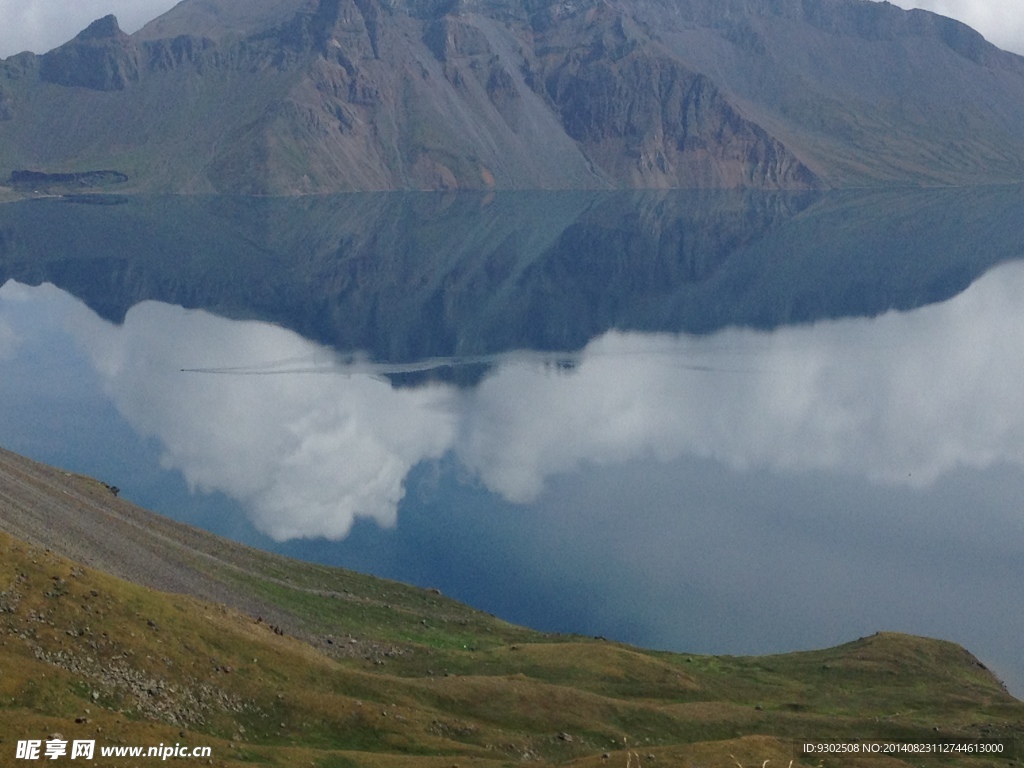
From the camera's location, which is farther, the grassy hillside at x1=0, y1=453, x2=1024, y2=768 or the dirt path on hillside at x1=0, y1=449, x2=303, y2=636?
the dirt path on hillside at x1=0, y1=449, x2=303, y2=636

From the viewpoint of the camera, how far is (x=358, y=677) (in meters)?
49.9

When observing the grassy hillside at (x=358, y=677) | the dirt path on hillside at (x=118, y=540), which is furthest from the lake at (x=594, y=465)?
the dirt path on hillside at (x=118, y=540)

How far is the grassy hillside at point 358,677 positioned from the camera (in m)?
40.4

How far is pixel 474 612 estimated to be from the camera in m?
80.0

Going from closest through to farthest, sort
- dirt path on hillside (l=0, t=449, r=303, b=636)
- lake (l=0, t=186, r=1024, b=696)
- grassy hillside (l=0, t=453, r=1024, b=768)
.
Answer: grassy hillside (l=0, t=453, r=1024, b=768), dirt path on hillside (l=0, t=449, r=303, b=636), lake (l=0, t=186, r=1024, b=696)

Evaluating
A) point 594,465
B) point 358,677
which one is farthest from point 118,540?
point 594,465

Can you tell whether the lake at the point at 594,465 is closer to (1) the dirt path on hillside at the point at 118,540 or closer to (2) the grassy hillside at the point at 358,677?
(2) the grassy hillside at the point at 358,677

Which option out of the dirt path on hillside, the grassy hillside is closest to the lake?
the grassy hillside

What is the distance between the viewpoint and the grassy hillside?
1592 inches

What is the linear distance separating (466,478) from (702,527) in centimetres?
2762

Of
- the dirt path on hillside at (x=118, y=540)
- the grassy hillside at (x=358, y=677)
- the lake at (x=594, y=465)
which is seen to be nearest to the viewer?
the grassy hillside at (x=358, y=677)

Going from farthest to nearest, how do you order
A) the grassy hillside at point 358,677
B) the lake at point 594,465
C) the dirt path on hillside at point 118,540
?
the lake at point 594,465 → the dirt path on hillside at point 118,540 → the grassy hillside at point 358,677

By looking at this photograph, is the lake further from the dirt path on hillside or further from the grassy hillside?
the dirt path on hillside

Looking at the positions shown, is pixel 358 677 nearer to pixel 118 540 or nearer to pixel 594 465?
pixel 118 540
